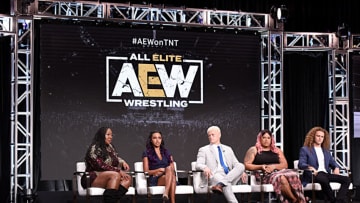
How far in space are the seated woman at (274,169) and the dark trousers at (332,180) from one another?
14.0 inches

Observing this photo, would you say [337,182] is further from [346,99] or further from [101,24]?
[101,24]

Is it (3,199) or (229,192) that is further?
(3,199)

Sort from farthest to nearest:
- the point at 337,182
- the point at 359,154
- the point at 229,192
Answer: the point at 359,154
the point at 337,182
the point at 229,192

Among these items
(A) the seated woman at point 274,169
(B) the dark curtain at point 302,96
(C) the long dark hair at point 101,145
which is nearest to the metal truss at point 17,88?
(C) the long dark hair at point 101,145

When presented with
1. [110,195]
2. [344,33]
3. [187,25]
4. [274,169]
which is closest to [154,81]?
[187,25]

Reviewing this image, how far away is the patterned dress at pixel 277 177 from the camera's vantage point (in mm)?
8453

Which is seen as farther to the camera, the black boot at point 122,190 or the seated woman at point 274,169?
the seated woman at point 274,169

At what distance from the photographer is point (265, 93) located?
1063 cm

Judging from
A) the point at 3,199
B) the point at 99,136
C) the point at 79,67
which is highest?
the point at 79,67

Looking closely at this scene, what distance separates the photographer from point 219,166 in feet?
Answer: 28.1

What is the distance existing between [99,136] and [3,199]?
8.66 ft

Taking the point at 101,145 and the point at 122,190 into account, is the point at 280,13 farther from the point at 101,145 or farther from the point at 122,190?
the point at 122,190

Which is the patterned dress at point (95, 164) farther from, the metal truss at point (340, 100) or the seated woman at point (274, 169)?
the metal truss at point (340, 100)

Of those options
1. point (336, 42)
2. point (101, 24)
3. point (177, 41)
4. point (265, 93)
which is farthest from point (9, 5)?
point (336, 42)
